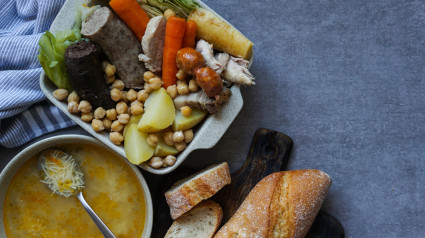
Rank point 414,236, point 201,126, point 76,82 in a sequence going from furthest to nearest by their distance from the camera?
point 414,236 → point 201,126 → point 76,82

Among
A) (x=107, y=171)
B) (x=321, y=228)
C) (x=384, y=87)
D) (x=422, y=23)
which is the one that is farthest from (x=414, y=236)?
(x=107, y=171)

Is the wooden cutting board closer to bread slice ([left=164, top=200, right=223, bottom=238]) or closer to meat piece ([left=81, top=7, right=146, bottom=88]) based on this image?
bread slice ([left=164, top=200, right=223, bottom=238])

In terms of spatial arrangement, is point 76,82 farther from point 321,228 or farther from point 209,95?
point 321,228

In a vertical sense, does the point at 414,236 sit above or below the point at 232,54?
below

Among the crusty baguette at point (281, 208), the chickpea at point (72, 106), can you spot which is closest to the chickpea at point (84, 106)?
the chickpea at point (72, 106)

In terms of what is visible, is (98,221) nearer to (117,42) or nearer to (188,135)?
(188,135)

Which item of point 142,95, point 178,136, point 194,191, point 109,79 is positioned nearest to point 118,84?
point 109,79
